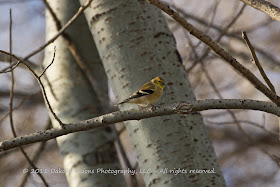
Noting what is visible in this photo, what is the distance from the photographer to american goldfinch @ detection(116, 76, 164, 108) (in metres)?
2.23

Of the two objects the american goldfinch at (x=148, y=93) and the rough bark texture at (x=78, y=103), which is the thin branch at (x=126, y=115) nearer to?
the american goldfinch at (x=148, y=93)

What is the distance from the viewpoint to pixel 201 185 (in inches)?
77.5

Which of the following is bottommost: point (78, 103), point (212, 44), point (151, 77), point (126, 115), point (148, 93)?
point (126, 115)

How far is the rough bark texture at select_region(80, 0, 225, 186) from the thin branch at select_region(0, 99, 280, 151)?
55cm

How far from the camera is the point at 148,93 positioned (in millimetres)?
2510

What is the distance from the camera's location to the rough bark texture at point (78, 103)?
2.92 metres

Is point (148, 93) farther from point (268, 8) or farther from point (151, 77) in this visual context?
point (268, 8)

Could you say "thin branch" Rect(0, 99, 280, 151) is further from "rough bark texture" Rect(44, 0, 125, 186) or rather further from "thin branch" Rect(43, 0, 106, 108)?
"thin branch" Rect(43, 0, 106, 108)

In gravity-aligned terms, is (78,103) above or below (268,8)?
above

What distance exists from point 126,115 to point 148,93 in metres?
1.02

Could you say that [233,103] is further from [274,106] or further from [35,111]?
[35,111]

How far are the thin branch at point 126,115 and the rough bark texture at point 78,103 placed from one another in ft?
4.77

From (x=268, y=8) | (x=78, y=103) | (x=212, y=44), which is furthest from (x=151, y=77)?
(x=78, y=103)

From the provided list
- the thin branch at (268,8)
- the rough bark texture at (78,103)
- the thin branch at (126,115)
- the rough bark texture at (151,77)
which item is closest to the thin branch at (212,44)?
the thin branch at (126,115)
